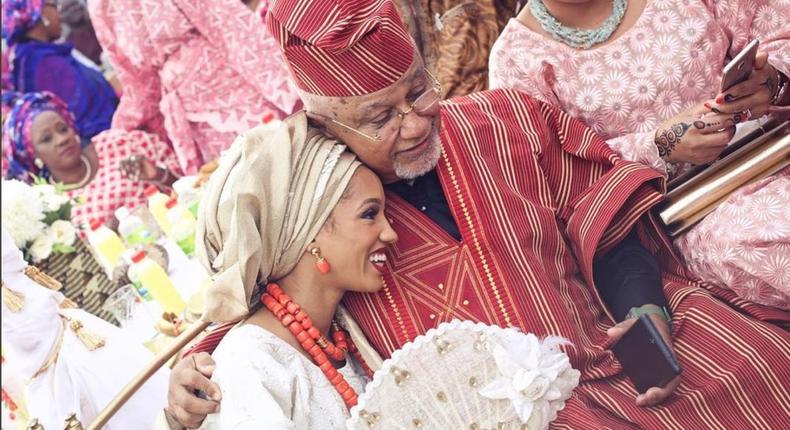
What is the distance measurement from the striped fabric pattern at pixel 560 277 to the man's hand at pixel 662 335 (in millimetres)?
28

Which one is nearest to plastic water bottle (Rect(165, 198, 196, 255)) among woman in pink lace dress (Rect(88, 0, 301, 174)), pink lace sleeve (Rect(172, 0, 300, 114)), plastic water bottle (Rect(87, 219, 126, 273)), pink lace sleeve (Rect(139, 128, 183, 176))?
plastic water bottle (Rect(87, 219, 126, 273))

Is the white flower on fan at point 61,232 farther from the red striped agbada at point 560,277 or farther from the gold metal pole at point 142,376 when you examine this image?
the red striped agbada at point 560,277

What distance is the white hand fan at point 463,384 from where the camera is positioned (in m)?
2.51

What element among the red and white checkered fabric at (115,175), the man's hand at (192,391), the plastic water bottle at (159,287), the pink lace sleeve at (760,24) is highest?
the pink lace sleeve at (760,24)

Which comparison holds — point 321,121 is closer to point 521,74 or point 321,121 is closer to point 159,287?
point 521,74

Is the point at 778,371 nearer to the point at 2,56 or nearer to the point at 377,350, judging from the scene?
the point at 377,350

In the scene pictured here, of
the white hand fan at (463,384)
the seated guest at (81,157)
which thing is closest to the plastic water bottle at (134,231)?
the seated guest at (81,157)

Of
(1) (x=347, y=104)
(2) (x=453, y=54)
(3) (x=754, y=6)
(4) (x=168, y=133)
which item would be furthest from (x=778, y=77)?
(4) (x=168, y=133)

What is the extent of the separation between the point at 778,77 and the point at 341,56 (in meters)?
1.25

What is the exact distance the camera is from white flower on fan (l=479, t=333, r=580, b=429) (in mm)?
2506

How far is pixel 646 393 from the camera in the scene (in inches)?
103

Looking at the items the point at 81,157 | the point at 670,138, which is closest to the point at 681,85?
the point at 670,138

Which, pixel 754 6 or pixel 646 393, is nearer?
pixel 646 393

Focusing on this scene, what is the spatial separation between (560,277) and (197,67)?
134 inches
